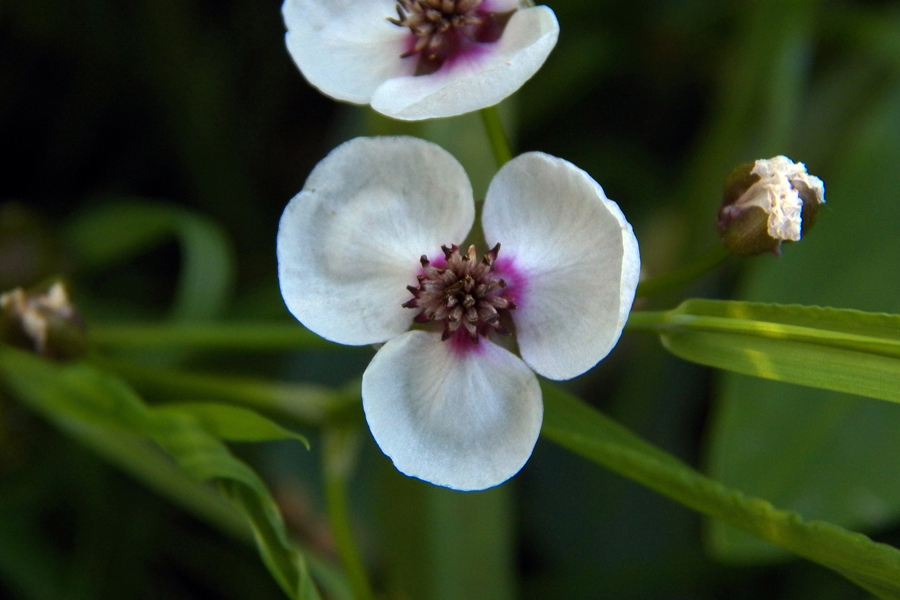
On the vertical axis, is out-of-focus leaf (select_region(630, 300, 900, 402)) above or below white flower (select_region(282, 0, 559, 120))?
below

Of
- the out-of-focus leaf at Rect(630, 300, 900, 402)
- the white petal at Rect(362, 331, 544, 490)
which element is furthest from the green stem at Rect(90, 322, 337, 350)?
the out-of-focus leaf at Rect(630, 300, 900, 402)

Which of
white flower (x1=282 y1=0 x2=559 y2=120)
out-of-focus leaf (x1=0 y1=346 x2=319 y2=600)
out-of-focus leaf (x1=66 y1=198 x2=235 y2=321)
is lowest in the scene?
out-of-focus leaf (x1=66 y1=198 x2=235 y2=321)

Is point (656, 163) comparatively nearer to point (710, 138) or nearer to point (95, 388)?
point (710, 138)

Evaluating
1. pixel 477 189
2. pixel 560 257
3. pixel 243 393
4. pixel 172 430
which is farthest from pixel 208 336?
pixel 560 257

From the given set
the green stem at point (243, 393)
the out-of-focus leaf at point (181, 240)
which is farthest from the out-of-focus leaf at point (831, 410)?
the out-of-focus leaf at point (181, 240)

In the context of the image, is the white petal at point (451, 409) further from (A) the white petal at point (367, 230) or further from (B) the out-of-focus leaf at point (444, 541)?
(B) the out-of-focus leaf at point (444, 541)

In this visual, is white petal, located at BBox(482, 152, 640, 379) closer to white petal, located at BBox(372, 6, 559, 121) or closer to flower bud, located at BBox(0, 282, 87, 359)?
white petal, located at BBox(372, 6, 559, 121)

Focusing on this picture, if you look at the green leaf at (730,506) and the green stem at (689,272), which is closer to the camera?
the green leaf at (730,506)
